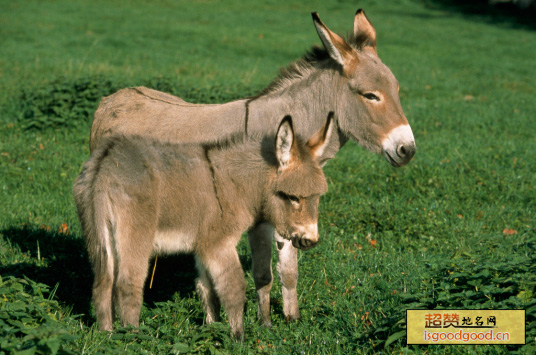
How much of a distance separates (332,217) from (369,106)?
7.18 ft

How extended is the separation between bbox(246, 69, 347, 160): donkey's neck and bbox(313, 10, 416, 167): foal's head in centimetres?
10

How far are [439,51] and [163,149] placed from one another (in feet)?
63.4

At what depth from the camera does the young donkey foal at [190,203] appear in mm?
4367

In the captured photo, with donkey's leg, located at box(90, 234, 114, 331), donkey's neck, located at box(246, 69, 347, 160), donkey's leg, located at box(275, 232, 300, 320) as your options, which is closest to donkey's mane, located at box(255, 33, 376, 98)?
donkey's neck, located at box(246, 69, 347, 160)

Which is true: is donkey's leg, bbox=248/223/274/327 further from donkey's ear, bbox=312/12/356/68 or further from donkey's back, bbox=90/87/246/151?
donkey's ear, bbox=312/12/356/68

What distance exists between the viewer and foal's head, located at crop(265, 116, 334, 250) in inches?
181

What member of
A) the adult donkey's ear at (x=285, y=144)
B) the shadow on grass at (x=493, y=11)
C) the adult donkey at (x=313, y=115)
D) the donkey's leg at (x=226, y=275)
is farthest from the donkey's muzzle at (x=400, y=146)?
the shadow on grass at (x=493, y=11)

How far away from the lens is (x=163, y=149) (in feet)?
15.6

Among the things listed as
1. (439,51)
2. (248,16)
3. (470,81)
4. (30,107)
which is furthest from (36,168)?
(248,16)

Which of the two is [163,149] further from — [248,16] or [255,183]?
[248,16]

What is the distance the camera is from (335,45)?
17.8 feet

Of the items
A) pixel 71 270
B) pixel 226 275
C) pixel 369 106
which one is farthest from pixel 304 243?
pixel 71 270

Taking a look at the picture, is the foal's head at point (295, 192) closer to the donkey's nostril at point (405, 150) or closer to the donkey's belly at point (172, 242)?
the donkey's belly at point (172, 242)

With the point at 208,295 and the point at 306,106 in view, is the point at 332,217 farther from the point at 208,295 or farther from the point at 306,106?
the point at 208,295
